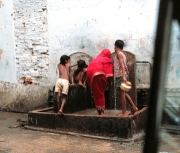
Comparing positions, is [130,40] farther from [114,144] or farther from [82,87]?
[114,144]

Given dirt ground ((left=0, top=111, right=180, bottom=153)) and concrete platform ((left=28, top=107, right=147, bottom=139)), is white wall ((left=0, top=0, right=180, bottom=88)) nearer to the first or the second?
concrete platform ((left=28, top=107, right=147, bottom=139))

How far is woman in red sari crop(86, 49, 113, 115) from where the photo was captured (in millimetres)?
6102

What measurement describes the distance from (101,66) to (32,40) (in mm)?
3031

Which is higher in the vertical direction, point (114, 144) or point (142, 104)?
point (142, 104)

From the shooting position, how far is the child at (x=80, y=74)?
7.35 meters

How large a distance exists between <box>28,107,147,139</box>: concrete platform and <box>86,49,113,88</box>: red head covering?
2.60 feet

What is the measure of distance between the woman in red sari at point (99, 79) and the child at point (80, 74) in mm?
750

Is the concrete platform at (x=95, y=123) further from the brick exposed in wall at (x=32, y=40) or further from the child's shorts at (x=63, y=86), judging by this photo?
the brick exposed in wall at (x=32, y=40)

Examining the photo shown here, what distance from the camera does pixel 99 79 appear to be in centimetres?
610

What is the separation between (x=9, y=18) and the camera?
9000 millimetres

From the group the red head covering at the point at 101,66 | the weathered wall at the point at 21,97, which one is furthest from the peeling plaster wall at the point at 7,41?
the red head covering at the point at 101,66

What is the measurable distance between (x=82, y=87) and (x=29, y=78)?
219cm

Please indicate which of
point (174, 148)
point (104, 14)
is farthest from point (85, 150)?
point (104, 14)

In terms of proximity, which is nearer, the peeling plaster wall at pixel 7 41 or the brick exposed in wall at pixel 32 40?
the brick exposed in wall at pixel 32 40
